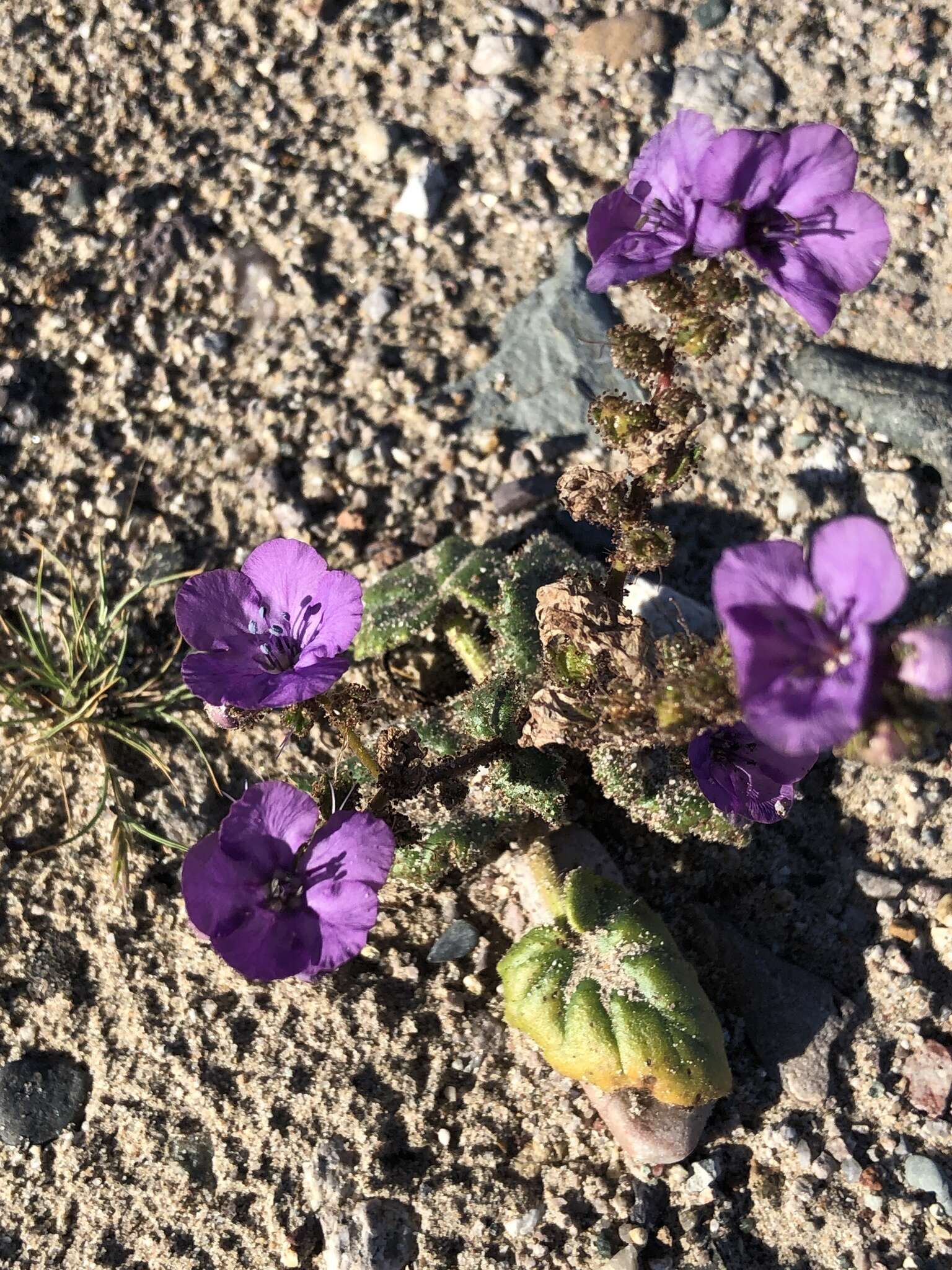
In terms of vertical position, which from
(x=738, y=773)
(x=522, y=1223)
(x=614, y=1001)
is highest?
(x=738, y=773)

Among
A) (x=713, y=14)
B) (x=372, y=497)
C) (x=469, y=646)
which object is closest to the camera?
(x=469, y=646)

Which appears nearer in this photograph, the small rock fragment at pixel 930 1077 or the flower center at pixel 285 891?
the flower center at pixel 285 891

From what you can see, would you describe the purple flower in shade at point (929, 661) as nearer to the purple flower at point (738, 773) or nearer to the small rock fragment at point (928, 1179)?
the purple flower at point (738, 773)

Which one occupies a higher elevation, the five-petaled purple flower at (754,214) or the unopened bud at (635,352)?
the five-petaled purple flower at (754,214)

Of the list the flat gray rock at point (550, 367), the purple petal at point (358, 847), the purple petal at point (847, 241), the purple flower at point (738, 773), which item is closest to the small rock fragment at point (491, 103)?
the flat gray rock at point (550, 367)

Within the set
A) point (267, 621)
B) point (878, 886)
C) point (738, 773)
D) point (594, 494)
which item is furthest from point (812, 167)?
point (878, 886)

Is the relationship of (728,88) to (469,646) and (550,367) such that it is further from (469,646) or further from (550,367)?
(469,646)

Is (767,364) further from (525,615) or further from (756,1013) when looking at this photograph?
(756,1013)
